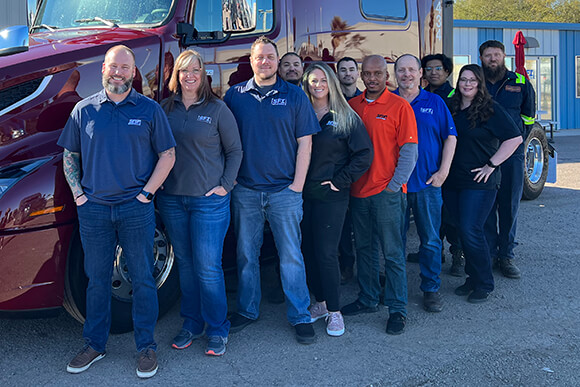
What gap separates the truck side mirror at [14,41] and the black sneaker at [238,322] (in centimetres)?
222

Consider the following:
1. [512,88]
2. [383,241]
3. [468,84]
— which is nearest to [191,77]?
[383,241]

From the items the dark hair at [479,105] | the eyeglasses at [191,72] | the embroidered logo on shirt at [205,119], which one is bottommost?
the embroidered logo on shirt at [205,119]

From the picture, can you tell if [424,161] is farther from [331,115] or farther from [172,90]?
[172,90]

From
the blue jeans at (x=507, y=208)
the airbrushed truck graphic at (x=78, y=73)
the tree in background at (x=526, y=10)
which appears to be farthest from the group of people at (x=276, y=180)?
the tree in background at (x=526, y=10)

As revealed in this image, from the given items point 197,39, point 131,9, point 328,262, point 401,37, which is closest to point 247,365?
point 328,262

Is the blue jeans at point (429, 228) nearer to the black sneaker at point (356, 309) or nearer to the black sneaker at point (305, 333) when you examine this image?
the black sneaker at point (356, 309)

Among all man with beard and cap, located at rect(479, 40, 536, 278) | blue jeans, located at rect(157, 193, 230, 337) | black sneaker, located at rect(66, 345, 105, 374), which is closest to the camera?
black sneaker, located at rect(66, 345, 105, 374)

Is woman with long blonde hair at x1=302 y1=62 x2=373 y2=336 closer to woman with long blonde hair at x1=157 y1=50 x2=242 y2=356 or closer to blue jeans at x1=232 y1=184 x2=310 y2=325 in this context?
blue jeans at x1=232 y1=184 x2=310 y2=325

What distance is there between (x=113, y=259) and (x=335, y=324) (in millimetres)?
1513

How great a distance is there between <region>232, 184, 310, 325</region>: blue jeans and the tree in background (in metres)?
47.5

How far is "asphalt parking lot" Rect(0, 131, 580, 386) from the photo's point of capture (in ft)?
11.9

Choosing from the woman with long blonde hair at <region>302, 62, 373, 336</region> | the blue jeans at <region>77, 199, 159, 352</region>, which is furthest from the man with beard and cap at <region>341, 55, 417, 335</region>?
the blue jeans at <region>77, 199, 159, 352</region>

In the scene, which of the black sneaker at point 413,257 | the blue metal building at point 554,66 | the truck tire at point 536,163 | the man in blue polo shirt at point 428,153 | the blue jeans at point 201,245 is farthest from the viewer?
the blue metal building at point 554,66

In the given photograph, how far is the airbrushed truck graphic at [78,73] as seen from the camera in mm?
3652
